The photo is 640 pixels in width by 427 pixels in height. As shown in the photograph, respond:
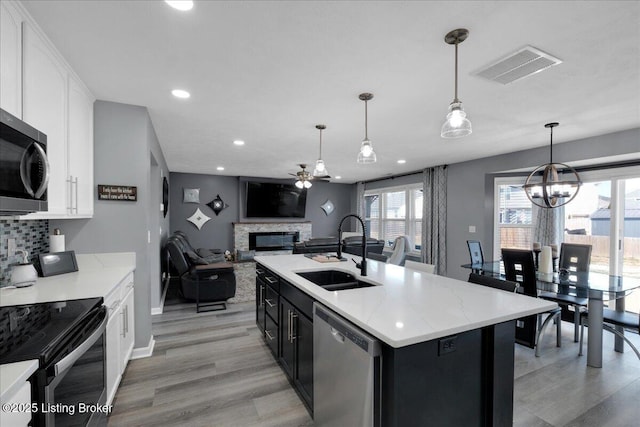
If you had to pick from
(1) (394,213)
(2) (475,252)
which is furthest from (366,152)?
(1) (394,213)

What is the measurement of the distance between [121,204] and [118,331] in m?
1.20

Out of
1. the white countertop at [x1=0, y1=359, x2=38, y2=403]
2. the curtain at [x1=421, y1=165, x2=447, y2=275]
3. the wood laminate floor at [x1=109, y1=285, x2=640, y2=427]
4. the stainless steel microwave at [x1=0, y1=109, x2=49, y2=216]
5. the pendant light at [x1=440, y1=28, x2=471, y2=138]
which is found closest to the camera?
the white countertop at [x1=0, y1=359, x2=38, y2=403]

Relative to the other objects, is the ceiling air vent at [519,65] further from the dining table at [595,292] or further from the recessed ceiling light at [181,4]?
the dining table at [595,292]

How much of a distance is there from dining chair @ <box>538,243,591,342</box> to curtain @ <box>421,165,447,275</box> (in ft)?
7.60

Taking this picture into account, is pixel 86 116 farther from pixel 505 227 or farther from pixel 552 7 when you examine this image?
pixel 505 227

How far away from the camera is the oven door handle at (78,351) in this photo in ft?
3.80

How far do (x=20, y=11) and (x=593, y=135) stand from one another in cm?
→ 567

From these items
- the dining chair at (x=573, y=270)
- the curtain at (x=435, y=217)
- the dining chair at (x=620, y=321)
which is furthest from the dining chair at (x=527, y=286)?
the curtain at (x=435, y=217)

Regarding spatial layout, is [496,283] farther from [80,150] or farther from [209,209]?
[209,209]

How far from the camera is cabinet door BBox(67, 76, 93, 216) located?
2.15 m

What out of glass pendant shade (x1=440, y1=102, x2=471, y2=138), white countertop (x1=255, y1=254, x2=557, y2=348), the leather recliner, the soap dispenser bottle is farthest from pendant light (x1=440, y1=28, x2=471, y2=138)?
the leather recliner

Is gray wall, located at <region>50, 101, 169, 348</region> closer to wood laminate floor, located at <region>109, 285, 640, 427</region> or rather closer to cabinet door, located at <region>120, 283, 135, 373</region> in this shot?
cabinet door, located at <region>120, 283, 135, 373</region>

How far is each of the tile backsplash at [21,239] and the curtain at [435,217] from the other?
6.16 metres

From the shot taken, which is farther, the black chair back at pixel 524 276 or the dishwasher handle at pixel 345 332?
the black chair back at pixel 524 276
